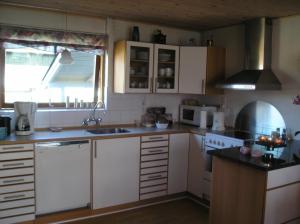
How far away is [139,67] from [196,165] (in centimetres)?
148

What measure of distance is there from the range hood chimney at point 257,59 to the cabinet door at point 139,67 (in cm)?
104

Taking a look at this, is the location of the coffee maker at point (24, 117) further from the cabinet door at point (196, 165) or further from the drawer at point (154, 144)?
the cabinet door at point (196, 165)

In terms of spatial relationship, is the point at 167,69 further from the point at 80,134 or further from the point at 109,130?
the point at 80,134

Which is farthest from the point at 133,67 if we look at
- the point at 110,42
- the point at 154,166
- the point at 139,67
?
the point at 154,166

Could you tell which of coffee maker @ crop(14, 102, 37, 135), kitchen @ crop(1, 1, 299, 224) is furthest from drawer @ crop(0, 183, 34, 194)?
kitchen @ crop(1, 1, 299, 224)

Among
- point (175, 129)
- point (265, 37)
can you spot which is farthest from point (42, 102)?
point (265, 37)

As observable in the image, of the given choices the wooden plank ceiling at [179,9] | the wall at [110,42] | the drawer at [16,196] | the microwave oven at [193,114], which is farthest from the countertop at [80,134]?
the wooden plank ceiling at [179,9]

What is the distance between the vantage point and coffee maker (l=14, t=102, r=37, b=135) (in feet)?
10.8

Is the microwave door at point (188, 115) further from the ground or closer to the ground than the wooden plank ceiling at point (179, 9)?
closer to the ground

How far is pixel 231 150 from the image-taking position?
2.89 m

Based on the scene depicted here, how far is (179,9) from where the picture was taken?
3.39m

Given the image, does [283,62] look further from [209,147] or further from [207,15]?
[209,147]

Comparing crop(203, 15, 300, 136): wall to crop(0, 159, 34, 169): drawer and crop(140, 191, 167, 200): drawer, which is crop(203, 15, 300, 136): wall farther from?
crop(0, 159, 34, 169): drawer

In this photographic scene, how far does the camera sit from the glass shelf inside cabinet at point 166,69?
4152 millimetres
